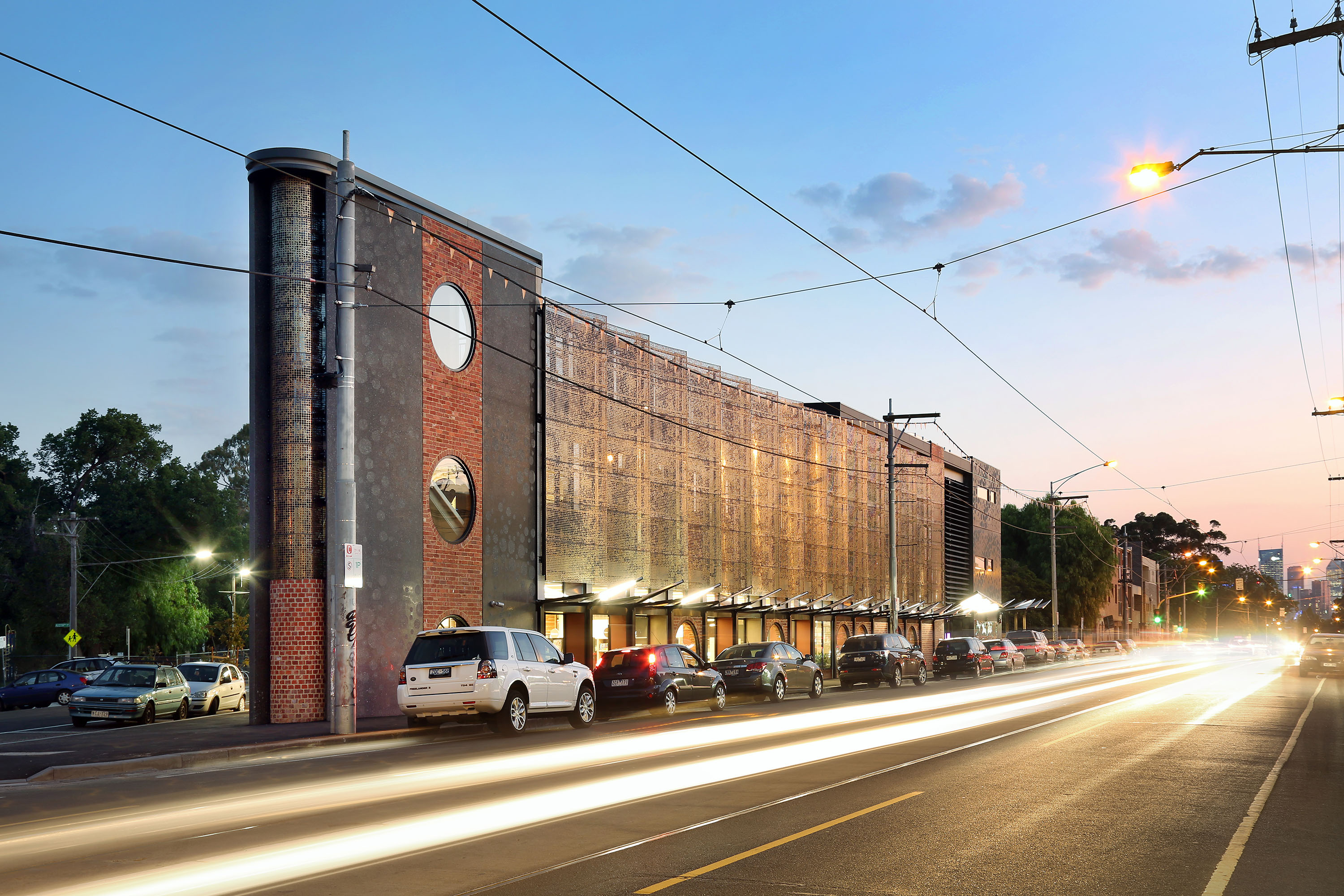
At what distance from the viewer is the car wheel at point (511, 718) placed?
20.4 m

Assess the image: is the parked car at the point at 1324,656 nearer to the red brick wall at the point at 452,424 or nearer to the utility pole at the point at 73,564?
the red brick wall at the point at 452,424

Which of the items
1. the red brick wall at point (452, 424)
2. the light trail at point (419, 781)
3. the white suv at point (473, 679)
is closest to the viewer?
the light trail at point (419, 781)

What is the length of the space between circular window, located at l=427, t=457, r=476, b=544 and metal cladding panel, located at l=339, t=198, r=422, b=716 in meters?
0.79

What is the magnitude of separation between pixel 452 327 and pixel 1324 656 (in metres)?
33.7

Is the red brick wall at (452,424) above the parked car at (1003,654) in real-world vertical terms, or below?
above

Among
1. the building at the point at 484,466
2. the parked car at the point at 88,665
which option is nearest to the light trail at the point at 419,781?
the building at the point at 484,466

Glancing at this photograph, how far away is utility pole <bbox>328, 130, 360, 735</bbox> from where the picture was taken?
2059 centimetres

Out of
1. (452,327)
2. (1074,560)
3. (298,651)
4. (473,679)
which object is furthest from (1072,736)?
(1074,560)

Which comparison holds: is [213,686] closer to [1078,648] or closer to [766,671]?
[766,671]

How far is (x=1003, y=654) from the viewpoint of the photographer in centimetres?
5228

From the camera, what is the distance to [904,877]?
8203mm

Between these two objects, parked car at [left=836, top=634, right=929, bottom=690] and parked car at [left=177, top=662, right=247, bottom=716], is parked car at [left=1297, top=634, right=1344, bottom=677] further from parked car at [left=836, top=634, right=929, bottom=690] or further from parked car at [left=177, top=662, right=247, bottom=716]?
parked car at [left=177, top=662, right=247, bottom=716]

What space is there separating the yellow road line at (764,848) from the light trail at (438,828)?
2236 mm

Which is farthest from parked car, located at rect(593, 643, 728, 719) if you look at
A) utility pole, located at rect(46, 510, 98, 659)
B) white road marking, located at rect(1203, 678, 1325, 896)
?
utility pole, located at rect(46, 510, 98, 659)
